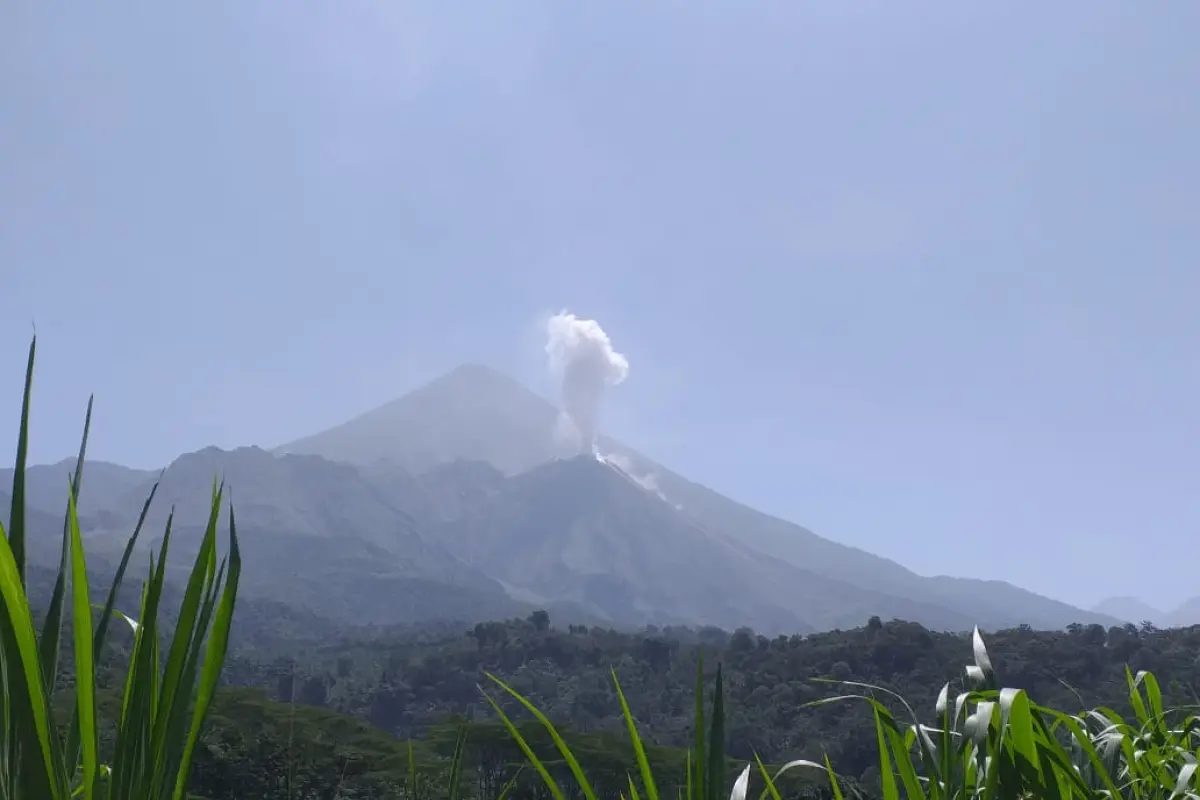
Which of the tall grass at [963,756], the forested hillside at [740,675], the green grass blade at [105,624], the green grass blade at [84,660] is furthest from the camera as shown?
the forested hillside at [740,675]

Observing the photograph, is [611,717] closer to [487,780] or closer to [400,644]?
[487,780]

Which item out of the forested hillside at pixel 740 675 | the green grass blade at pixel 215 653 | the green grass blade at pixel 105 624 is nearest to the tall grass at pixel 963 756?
the green grass blade at pixel 215 653

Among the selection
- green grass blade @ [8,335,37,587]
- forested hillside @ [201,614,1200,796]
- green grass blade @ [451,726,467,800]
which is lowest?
forested hillside @ [201,614,1200,796]

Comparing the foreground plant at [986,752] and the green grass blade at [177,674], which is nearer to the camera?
the green grass blade at [177,674]

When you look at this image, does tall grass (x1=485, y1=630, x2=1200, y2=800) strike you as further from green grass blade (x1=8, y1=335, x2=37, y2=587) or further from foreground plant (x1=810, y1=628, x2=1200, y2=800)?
green grass blade (x1=8, y1=335, x2=37, y2=587)

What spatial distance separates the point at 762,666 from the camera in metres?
74.0

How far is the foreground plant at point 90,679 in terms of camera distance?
2.21ft

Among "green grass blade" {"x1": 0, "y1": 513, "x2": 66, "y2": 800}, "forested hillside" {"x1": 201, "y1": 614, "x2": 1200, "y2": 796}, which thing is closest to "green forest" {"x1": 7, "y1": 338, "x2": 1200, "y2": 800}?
"green grass blade" {"x1": 0, "y1": 513, "x2": 66, "y2": 800}

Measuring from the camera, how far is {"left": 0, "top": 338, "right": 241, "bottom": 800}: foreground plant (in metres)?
0.67

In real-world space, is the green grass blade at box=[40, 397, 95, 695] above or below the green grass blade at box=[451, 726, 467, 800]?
above

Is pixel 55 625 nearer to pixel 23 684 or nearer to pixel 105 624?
pixel 105 624

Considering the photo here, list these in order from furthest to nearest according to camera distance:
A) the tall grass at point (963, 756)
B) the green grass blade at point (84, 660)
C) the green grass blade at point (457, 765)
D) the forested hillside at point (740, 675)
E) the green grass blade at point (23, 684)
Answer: the forested hillside at point (740, 675)
the green grass blade at point (457, 765)
the tall grass at point (963, 756)
the green grass blade at point (84, 660)
the green grass blade at point (23, 684)

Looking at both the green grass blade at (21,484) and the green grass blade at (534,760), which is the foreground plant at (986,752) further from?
the green grass blade at (21,484)

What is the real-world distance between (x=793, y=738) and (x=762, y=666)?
51.6 ft
